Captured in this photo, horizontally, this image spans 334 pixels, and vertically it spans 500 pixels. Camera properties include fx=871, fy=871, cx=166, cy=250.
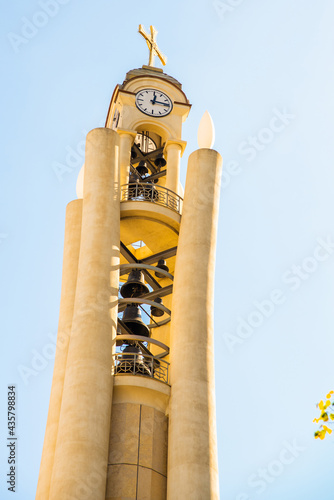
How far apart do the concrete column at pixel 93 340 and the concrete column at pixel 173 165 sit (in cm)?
267

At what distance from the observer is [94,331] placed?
83.6ft

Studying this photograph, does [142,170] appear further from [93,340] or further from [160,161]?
A: [93,340]

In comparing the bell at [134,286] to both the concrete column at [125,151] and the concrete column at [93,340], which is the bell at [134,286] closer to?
the concrete column at [93,340]

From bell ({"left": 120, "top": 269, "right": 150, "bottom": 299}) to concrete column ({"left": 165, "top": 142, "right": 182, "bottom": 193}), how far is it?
12.6 feet

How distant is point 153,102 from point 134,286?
26.3ft

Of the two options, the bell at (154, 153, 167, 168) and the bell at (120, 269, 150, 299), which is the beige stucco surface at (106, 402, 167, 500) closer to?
the bell at (120, 269, 150, 299)

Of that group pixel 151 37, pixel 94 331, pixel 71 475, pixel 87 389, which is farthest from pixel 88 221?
pixel 151 37

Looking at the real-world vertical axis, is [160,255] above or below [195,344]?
above

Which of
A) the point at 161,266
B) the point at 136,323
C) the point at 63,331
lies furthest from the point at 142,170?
the point at 63,331

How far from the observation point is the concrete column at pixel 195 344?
78.3 ft

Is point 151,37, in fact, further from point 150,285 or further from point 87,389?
point 87,389

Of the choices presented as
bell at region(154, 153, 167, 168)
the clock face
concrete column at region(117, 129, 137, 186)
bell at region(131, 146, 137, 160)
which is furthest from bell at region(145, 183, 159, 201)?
the clock face

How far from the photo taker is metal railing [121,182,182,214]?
29891 millimetres

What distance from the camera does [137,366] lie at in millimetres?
26078
